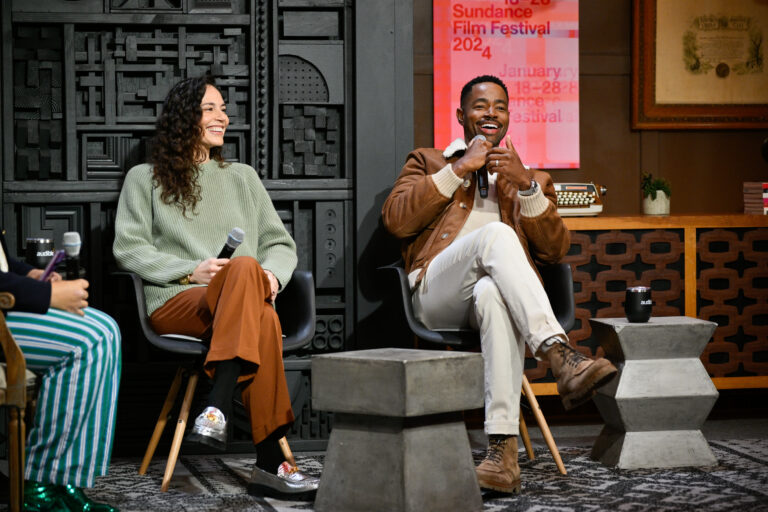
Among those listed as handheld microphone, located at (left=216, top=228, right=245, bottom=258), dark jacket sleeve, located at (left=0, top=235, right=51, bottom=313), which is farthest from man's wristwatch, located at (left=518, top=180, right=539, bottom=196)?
dark jacket sleeve, located at (left=0, top=235, right=51, bottom=313)

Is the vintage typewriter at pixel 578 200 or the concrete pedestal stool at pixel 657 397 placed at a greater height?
the vintage typewriter at pixel 578 200

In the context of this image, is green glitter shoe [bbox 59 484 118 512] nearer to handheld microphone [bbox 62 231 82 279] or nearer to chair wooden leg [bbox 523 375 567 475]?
handheld microphone [bbox 62 231 82 279]

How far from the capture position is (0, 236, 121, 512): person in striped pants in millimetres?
2857

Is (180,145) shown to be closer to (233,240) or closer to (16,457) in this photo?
(233,240)

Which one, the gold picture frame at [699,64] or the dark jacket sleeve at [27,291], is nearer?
the dark jacket sleeve at [27,291]

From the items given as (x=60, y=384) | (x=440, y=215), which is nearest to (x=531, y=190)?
(x=440, y=215)

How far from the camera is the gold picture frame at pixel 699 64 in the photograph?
5.25 metres

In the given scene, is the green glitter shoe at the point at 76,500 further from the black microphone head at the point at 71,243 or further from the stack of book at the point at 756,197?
the stack of book at the point at 756,197

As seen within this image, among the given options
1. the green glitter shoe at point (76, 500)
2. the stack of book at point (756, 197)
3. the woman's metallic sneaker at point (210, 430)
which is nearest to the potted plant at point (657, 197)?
the stack of book at point (756, 197)

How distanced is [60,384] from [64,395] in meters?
0.03

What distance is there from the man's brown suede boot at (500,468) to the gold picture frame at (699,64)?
2.45 m

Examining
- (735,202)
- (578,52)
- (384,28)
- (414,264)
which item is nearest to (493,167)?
(414,264)

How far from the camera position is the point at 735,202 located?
5.42 m

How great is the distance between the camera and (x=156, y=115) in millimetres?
4258
